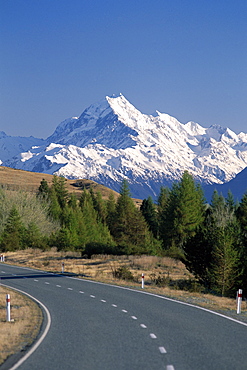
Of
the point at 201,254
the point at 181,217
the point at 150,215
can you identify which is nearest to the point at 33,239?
the point at 181,217

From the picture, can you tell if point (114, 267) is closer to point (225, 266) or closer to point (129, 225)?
point (225, 266)

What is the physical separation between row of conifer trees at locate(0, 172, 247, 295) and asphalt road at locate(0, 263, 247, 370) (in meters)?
8.29

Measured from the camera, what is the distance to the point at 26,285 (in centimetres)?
2941

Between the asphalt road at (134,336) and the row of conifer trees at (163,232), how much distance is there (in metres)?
8.29

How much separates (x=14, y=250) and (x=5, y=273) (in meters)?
23.4

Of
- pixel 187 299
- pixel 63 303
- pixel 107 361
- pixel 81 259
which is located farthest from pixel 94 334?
pixel 81 259

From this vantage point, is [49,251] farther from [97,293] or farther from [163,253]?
[97,293]

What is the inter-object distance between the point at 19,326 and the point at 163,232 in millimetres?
57457

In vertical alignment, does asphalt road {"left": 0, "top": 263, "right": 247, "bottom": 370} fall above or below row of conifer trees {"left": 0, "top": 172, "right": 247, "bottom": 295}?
below

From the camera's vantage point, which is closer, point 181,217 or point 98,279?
point 98,279

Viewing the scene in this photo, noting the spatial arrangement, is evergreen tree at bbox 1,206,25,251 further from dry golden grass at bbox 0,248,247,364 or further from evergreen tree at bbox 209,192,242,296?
evergreen tree at bbox 209,192,242,296

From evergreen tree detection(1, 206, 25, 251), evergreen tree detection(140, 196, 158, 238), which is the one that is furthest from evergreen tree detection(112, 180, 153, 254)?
evergreen tree detection(1, 206, 25, 251)

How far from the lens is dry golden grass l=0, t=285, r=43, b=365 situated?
12598 mm

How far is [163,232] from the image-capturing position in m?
72.3
